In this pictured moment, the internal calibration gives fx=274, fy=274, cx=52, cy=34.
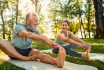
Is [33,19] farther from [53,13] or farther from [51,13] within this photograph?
[51,13]

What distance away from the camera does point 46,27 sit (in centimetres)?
7644

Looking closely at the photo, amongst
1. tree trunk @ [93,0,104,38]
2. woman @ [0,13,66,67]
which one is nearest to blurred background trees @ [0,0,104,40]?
tree trunk @ [93,0,104,38]

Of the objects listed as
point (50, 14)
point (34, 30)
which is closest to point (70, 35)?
point (34, 30)

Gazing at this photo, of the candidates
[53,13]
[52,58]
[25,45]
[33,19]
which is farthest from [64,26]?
[53,13]

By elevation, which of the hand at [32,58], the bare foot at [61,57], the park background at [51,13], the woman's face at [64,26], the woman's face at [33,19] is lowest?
the park background at [51,13]

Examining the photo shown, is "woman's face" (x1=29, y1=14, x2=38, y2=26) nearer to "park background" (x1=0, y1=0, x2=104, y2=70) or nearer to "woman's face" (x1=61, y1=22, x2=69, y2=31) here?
"woman's face" (x1=61, y1=22, x2=69, y2=31)

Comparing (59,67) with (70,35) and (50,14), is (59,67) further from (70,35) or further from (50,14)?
(50,14)

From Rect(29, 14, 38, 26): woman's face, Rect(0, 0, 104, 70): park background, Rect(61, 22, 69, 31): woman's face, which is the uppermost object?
Rect(29, 14, 38, 26): woman's face

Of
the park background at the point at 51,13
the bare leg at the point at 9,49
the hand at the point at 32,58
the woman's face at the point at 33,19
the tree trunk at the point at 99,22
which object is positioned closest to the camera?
the woman's face at the point at 33,19

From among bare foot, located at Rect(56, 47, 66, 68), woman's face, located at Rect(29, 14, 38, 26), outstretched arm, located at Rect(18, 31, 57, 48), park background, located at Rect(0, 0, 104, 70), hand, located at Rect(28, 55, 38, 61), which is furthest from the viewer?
park background, located at Rect(0, 0, 104, 70)

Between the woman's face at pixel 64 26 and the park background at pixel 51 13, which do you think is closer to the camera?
the woman's face at pixel 64 26

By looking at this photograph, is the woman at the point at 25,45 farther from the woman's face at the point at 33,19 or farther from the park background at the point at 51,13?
the park background at the point at 51,13

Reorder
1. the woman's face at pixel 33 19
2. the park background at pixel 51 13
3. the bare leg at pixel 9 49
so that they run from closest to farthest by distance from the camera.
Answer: the woman's face at pixel 33 19, the bare leg at pixel 9 49, the park background at pixel 51 13

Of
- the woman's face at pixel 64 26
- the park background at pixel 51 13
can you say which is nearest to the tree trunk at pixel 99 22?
the park background at pixel 51 13
